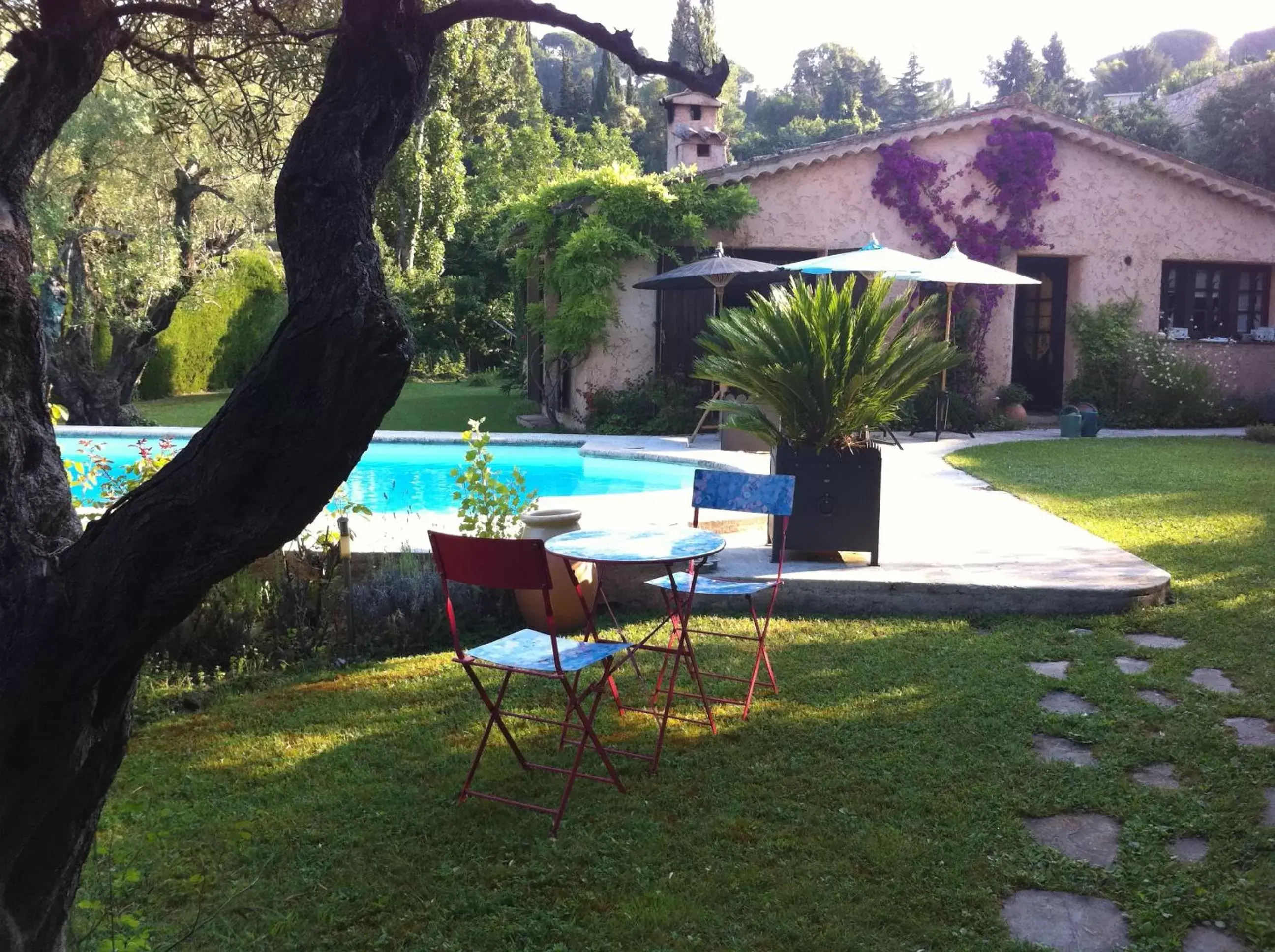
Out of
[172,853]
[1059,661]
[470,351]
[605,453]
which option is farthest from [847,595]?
[470,351]

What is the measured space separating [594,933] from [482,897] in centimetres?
39

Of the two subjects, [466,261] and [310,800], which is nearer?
[310,800]

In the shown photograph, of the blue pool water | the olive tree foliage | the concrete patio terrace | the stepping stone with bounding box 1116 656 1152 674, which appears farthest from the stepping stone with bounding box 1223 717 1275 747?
the olive tree foliage

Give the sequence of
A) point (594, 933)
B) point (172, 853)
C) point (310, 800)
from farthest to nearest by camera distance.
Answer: point (310, 800) → point (172, 853) → point (594, 933)

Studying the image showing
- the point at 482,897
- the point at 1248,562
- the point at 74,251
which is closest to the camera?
the point at 482,897

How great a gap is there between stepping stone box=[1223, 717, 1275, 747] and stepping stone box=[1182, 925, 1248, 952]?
1.44m

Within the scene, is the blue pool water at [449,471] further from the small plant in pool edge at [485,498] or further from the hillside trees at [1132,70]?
the hillside trees at [1132,70]

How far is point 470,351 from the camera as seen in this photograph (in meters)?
24.0

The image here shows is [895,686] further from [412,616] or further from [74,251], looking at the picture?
[74,251]

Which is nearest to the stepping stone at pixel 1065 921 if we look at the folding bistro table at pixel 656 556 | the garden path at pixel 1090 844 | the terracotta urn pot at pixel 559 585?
the garden path at pixel 1090 844

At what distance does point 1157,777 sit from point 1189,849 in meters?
0.57

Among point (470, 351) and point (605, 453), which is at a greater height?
point (470, 351)

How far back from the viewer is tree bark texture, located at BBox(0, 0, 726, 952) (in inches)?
78.0

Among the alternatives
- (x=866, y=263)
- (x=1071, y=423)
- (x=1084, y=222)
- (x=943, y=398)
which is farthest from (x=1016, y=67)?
(x=866, y=263)
